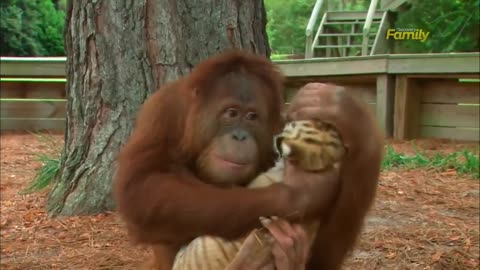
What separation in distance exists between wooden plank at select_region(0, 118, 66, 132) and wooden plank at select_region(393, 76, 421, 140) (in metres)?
4.44

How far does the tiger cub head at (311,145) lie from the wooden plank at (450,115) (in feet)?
22.4

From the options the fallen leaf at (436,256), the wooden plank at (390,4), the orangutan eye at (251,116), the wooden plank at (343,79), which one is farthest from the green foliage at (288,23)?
the orangutan eye at (251,116)

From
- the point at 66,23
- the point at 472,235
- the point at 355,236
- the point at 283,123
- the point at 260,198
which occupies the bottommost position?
the point at 472,235

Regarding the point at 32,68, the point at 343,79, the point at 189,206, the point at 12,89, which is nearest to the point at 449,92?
the point at 343,79

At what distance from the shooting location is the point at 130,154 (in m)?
2.70

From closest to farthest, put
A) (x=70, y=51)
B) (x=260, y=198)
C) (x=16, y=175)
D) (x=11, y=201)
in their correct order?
1. (x=260, y=198)
2. (x=70, y=51)
3. (x=11, y=201)
4. (x=16, y=175)

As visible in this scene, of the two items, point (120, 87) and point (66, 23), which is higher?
point (66, 23)

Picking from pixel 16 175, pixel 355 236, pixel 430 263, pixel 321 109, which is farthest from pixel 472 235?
pixel 16 175

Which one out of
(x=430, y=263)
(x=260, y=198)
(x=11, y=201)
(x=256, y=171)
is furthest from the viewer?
(x=11, y=201)

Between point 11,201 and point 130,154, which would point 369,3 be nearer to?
point 11,201

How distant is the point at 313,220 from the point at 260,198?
24cm

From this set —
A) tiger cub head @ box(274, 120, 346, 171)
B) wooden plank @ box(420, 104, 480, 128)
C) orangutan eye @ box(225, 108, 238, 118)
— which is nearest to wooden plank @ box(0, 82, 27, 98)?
wooden plank @ box(420, 104, 480, 128)

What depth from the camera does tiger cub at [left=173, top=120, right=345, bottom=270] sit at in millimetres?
2479

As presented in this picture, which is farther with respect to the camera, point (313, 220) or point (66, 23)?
point (66, 23)
